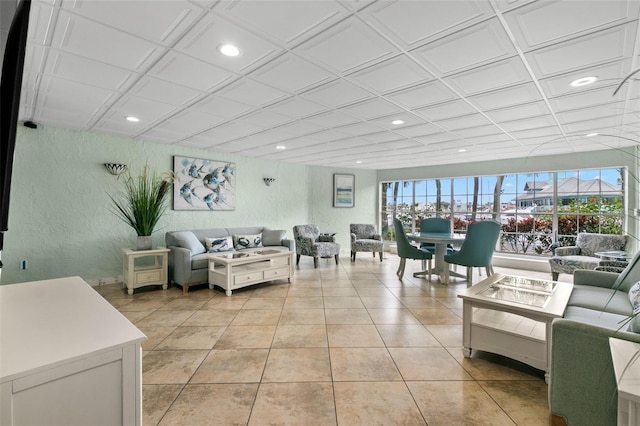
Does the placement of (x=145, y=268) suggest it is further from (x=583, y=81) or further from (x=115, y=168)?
(x=583, y=81)

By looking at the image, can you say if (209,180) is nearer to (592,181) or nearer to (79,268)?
(79,268)

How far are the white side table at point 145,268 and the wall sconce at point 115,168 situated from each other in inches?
48.7

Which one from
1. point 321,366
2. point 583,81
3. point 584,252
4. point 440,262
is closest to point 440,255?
point 440,262

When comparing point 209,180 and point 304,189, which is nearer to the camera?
point 209,180

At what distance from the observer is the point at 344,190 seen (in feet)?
25.5

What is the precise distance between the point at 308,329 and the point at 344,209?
5192 mm

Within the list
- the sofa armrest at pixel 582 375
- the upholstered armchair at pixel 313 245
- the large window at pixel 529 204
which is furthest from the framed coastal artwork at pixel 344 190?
the sofa armrest at pixel 582 375

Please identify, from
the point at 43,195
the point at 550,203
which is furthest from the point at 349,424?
the point at 550,203

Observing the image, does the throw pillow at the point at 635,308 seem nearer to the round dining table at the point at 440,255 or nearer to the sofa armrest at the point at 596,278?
the sofa armrest at the point at 596,278

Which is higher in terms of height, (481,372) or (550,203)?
(550,203)

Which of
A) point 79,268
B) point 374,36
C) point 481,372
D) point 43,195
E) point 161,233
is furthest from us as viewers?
point 161,233

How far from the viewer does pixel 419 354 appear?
7.73 ft

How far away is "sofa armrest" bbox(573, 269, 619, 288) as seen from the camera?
273cm

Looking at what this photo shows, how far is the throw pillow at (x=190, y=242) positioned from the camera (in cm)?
436
